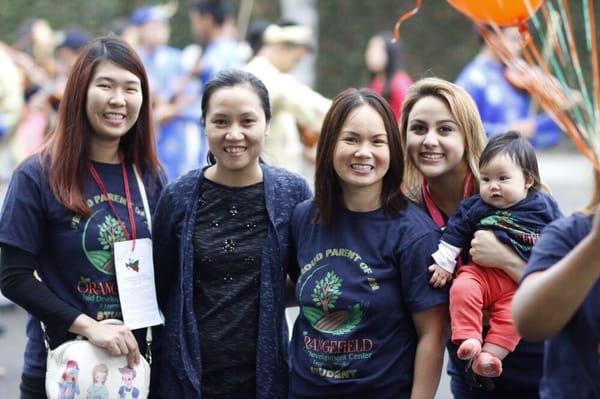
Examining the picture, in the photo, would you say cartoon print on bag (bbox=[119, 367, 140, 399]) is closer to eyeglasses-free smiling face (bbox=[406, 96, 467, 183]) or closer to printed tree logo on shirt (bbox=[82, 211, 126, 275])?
printed tree logo on shirt (bbox=[82, 211, 126, 275])

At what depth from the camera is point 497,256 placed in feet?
10.5

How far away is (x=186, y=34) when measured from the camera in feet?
65.3

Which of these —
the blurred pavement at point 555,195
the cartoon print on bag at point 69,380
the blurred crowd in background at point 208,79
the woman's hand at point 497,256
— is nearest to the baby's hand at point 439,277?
the woman's hand at point 497,256

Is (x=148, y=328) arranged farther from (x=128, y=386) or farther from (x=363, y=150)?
(x=363, y=150)

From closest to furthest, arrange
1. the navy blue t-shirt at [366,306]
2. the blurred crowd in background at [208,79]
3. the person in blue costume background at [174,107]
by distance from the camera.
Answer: the navy blue t-shirt at [366,306]
the blurred crowd in background at [208,79]
the person in blue costume background at [174,107]

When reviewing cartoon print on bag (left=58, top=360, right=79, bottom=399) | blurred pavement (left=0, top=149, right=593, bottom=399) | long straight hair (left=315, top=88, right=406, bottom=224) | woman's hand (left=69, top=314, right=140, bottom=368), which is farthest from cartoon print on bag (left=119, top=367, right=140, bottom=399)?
blurred pavement (left=0, top=149, right=593, bottom=399)

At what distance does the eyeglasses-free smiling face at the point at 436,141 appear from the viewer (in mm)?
3457

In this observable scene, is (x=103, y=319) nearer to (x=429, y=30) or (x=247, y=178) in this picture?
(x=247, y=178)

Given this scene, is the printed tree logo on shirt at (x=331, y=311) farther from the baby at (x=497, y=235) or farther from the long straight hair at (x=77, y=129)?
the long straight hair at (x=77, y=129)

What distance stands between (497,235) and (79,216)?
4.40 feet

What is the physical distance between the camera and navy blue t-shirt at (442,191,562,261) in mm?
3232

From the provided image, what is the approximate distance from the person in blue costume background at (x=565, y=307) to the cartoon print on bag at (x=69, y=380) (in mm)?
1514

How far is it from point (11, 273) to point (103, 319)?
1.08 feet

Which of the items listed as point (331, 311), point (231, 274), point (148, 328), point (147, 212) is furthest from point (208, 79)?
point (331, 311)
